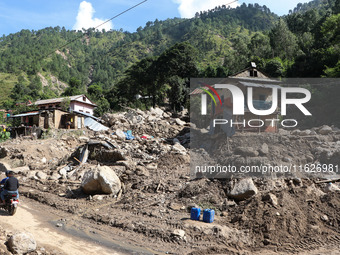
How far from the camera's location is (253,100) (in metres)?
22.1

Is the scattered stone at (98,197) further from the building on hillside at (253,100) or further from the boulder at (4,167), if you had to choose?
the building on hillside at (253,100)

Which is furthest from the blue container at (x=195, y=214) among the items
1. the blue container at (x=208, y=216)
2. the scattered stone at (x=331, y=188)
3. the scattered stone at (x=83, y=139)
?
the scattered stone at (x=83, y=139)

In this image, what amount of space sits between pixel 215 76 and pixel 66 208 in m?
34.3

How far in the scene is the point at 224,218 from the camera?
968 cm

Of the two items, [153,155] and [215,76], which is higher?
[215,76]

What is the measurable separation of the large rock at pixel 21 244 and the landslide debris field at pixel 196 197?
7.7 inches

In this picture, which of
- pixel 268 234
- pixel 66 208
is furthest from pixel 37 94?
pixel 268 234

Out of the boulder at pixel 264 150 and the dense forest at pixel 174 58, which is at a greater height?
Result: the dense forest at pixel 174 58

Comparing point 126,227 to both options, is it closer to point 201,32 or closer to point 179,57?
point 179,57

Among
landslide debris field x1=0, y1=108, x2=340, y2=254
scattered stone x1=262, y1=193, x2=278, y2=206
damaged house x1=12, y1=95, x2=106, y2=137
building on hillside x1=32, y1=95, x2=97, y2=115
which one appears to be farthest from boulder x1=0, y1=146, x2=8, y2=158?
building on hillside x1=32, y1=95, x2=97, y2=115

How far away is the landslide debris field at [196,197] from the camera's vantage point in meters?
8.12

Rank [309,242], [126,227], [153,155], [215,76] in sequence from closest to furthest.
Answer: [309,242], [126,227], [153,155], [215,76]

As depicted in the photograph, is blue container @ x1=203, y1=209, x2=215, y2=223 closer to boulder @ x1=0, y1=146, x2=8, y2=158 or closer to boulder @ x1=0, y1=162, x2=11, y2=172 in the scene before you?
boulder @ x1=0, y1=162, x2=11, y2=172

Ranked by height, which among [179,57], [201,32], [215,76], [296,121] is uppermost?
[201,32]
